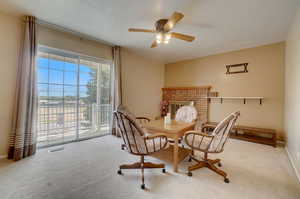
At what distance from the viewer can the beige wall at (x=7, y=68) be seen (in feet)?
7.64

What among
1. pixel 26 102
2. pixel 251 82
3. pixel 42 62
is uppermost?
pixel 42 62

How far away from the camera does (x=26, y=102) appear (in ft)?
7.84

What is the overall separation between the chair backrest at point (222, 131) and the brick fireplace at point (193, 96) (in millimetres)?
2722

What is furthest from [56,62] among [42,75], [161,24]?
[161,24]

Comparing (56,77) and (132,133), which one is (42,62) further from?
(132,133)

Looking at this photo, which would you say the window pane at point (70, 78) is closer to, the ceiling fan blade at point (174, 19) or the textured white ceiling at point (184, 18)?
A: the textured white ceiling at point (184, 18)

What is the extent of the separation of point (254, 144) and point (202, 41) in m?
2.91

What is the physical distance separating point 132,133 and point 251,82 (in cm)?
383

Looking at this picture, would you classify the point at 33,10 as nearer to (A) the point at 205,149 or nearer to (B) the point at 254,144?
(A) the point at 205,149

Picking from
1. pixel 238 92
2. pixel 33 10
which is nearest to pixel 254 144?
pixel 238 92

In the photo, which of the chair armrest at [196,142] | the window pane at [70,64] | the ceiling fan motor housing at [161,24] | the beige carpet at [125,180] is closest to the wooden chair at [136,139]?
the beige carpet at [125,180]

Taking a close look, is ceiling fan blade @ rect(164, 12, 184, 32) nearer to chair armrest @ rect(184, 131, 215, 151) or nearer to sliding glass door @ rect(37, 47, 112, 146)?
chair armrest @ rect(184, 131, 215, 151)

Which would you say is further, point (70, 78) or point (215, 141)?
point (70, 78)

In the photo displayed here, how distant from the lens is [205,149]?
1.93 m
